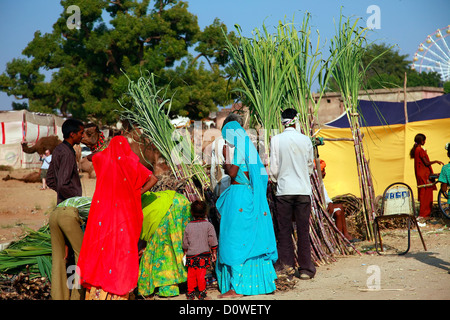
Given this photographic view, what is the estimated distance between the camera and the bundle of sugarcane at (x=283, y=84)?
5.36m

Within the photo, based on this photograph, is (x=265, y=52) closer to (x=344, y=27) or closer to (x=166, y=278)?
(x=344, y=27)

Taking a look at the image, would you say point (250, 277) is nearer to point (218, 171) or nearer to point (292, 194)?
point (292, 194)

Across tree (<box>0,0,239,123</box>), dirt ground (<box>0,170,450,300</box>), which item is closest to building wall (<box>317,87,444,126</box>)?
tree (<box>0,0,239,123</box>)

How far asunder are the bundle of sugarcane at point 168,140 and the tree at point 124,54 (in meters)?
14.5

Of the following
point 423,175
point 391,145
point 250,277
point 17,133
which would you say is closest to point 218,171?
point 250,277

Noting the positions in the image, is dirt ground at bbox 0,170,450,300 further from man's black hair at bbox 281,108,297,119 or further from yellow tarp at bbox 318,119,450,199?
yellow tarp at bbox 318,119,450,199

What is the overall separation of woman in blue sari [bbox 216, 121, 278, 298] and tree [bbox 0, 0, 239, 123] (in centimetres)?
1573

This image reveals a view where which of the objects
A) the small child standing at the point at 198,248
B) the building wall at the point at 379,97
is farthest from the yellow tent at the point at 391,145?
the building wall at the point at 379,97

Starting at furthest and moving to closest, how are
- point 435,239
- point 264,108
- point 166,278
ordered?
point 435,239
point 264,108
point 166,278

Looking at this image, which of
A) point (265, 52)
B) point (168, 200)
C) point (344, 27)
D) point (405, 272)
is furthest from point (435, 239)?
point (168, 200)

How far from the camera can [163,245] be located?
4625 mm

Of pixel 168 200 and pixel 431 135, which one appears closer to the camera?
pixel 168 200

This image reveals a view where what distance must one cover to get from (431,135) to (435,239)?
12.7 ft

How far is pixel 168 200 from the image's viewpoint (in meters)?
4.76
